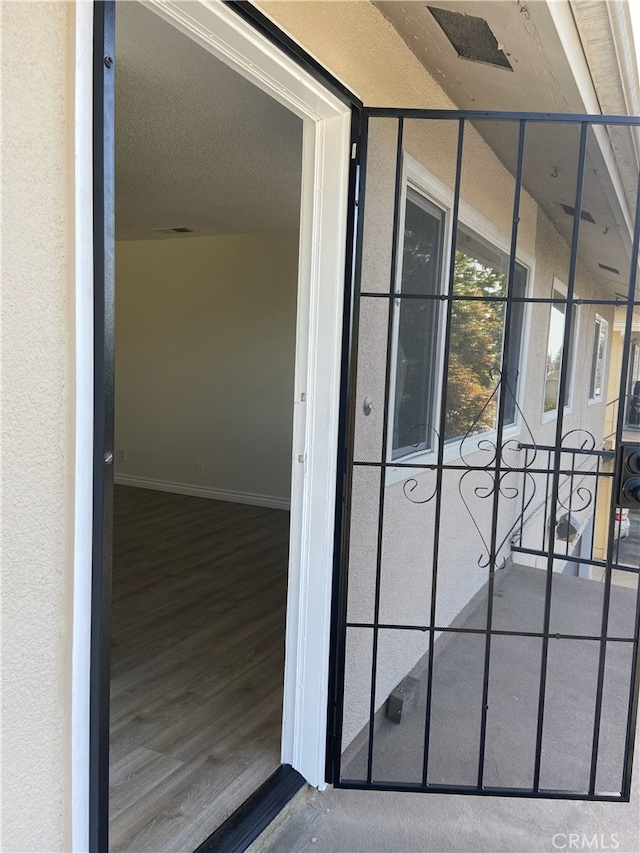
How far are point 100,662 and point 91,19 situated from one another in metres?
1.05

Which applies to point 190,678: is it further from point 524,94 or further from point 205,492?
point 205,492

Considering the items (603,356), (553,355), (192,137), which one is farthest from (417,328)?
(603,356)

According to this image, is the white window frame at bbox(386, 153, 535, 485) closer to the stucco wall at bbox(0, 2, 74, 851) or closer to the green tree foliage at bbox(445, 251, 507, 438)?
the green tree foliage at bbox(445, 251, 507, 438)

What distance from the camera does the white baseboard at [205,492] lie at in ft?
18.2

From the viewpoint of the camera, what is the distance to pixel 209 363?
5645 millimetres

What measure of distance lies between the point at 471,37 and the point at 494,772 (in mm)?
2521

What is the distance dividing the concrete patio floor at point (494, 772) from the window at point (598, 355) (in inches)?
64.0

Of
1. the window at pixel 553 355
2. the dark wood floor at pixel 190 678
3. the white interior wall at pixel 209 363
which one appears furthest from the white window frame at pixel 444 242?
the white interior wall at pixel 209 363

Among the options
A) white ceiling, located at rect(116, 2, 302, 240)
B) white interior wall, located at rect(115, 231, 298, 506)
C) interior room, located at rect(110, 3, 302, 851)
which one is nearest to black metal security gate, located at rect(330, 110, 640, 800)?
interior room, located at rect(110, 3, 302, 851)

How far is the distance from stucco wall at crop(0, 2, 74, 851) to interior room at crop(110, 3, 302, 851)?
2.95 feet

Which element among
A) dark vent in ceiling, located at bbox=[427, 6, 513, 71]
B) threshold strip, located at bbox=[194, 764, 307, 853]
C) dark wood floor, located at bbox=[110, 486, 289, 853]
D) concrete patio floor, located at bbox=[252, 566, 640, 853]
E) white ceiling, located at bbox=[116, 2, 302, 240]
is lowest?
concrete patio floor, located at bbox=[252, 566, 640, 853]

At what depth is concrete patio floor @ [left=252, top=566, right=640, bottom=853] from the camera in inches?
69.7

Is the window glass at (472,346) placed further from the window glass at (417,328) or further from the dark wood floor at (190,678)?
the dark wood floor at (190,678)

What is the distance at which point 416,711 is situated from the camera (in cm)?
249
